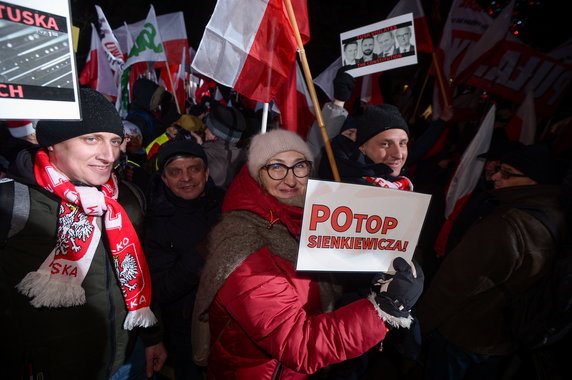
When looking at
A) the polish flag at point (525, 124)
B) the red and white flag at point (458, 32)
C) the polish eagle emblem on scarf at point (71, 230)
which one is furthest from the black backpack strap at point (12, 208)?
the polish flag at point (525, 124)

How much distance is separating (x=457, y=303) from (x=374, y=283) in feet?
4.11

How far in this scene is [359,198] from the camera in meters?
1.38

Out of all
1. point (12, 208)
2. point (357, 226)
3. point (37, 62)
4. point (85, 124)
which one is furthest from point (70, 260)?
point (357, 226)

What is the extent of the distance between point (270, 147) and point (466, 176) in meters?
3.03

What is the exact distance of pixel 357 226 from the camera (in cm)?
142

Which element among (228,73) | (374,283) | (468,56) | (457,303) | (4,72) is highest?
(468,56)

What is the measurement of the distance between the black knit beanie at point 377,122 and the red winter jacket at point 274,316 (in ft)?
3.36

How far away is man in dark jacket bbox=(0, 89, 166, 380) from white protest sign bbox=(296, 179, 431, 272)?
1146mm

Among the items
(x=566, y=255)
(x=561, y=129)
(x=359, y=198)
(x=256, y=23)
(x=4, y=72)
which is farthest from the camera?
(x=561, y=129)

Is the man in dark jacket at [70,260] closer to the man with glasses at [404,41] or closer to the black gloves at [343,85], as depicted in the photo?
the black gloves at [343,85]

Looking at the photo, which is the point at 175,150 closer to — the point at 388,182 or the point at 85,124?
the point at 85,124

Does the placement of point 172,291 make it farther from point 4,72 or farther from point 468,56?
point 468,56

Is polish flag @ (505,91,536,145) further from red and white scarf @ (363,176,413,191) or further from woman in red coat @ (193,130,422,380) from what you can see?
woman in red coat @ (193,130,422,380)

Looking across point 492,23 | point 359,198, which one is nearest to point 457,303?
point 359,198
